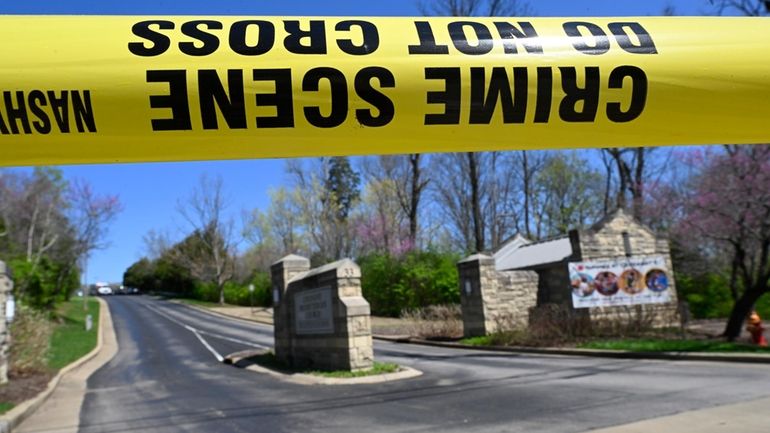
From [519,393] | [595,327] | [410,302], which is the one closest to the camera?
[519,393]

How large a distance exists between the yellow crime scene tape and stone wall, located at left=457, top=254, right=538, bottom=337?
17.1 meters

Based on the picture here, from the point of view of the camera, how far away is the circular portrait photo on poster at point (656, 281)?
19406 millimetres

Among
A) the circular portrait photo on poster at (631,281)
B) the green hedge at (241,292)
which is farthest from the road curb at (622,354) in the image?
the green hedge at (241,292)

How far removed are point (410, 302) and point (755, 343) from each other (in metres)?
20.6

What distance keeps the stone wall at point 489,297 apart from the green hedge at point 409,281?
10181 millimetres

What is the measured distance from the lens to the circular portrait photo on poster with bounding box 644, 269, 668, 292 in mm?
19406

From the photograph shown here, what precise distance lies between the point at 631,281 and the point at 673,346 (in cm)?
534

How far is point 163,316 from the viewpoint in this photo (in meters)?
45.0

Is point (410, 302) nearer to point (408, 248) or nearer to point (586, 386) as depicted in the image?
point (408, 248)

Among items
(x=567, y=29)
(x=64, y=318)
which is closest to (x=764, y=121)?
(x=567, y=29)

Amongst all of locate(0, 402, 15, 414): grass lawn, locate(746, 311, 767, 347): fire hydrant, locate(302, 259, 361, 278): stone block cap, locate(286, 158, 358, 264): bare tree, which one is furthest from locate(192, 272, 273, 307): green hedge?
locate(0, 402, 15, 414): grass lawn

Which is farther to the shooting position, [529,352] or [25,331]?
[529,352]

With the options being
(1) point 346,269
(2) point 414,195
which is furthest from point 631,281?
(2) point 414,195

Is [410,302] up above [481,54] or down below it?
below
